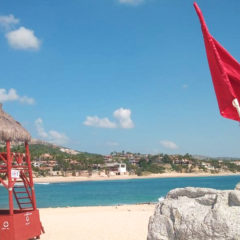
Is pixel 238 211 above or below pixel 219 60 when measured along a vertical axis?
below

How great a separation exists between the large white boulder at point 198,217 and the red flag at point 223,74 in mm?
1245

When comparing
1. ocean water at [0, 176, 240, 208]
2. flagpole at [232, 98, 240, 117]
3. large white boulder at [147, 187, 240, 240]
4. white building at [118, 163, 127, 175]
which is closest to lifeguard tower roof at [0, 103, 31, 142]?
large white boulder at [147, 187, 240, 240]

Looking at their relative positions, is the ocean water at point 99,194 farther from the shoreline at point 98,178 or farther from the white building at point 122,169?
the white building at point 122,169

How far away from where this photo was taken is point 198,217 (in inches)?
201

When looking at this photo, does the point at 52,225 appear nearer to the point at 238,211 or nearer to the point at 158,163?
the point at 238,211

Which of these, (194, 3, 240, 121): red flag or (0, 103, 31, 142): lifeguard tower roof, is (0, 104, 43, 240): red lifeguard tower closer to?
(0, 103, 31, 142): lifeguard tower roof

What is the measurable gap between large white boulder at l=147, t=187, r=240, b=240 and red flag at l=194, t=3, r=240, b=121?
124cm

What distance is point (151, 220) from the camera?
18.9ft

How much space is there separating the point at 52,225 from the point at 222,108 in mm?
11016

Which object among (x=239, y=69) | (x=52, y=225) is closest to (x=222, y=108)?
(x=239, y=69)

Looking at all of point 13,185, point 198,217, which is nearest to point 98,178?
point 13,185

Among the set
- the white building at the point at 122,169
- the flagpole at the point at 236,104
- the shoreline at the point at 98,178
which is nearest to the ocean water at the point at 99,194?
the shoreline at the point at 98,178

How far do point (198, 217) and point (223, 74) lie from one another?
6.84 ft

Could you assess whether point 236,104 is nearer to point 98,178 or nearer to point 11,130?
point 11,130
